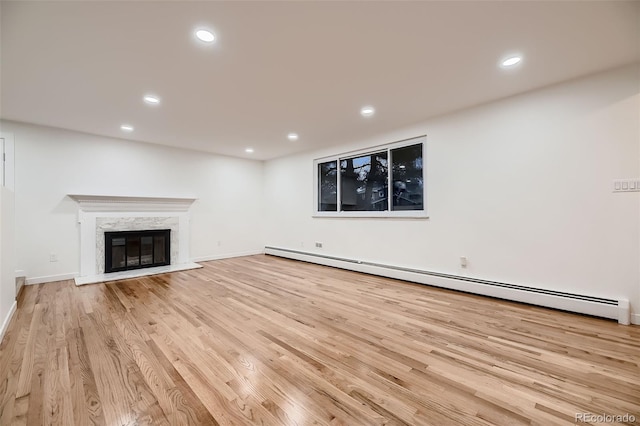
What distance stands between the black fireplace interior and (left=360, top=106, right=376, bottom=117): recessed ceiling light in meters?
4.38

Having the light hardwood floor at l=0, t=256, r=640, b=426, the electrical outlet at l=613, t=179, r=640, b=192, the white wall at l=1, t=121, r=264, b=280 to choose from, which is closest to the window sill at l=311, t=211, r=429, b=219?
the light hardwood floor at l=0, t=256, r=640, b=426

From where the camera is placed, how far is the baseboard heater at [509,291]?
2.58 meters

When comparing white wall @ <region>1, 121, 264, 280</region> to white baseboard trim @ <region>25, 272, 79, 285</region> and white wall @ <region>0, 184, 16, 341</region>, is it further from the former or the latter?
white wall @ <region>0, 184, 16, 341</region>

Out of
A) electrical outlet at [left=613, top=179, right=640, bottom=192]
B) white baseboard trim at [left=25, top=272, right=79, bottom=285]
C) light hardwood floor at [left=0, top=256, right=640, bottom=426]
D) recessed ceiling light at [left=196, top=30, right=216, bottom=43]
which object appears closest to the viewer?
light hardwood floor at [left=0, top=256, right=640, bottom=426]

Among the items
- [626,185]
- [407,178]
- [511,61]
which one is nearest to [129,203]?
[407,178]

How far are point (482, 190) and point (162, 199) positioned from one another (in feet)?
18.1

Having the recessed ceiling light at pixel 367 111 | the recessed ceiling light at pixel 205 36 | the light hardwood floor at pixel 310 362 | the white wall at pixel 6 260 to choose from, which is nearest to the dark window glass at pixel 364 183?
the recessed ceiling light at pixel 367 111

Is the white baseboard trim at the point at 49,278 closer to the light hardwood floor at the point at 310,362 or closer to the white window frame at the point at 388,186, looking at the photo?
the light hardwood floor at the point at 310,362

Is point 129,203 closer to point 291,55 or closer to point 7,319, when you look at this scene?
point 7,319

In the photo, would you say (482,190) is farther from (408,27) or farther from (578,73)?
(408,27)

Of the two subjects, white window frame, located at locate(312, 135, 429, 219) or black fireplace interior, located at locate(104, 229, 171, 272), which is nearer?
white window frame, located at locate(312, 135, 429, 219)

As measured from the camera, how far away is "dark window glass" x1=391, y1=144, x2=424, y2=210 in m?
4.12

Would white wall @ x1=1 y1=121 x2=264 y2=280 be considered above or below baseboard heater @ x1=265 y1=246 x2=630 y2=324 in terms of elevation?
above

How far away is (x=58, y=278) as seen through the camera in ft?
13.7
